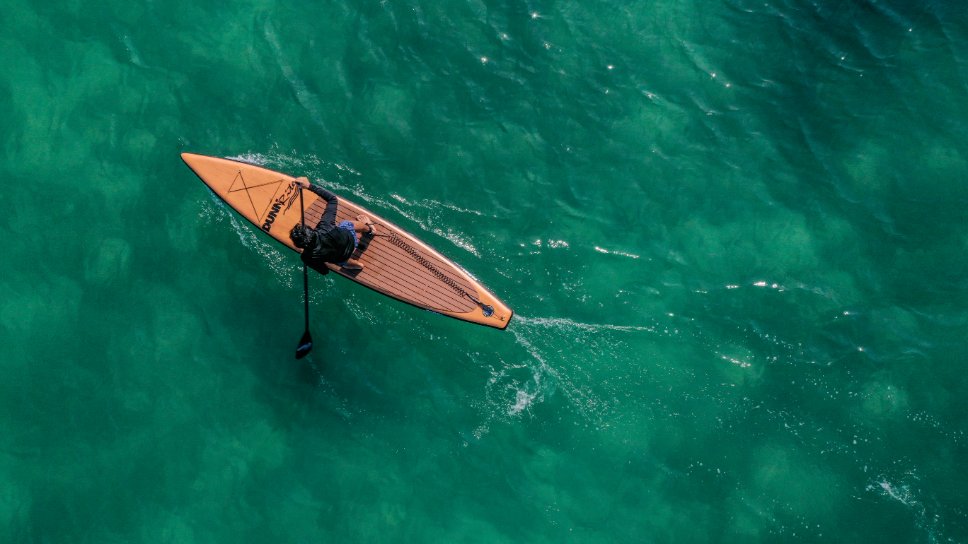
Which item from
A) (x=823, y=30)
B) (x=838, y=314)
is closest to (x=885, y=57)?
(x=823, y=30)

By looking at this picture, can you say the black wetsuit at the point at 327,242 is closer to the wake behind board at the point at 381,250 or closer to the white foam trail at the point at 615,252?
the wake behind board at the point at 381,250

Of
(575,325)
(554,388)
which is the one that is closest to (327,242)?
(575,325)

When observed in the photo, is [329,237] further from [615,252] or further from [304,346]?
[615,252]

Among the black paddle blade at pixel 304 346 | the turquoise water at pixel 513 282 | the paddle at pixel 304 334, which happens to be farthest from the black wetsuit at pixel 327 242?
the black paddle blade at pixel 304 346

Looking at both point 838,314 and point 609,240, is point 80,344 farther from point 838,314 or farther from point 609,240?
point 838,314

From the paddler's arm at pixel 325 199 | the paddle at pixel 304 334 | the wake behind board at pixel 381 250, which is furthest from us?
the wake behind board at pixel 381 250

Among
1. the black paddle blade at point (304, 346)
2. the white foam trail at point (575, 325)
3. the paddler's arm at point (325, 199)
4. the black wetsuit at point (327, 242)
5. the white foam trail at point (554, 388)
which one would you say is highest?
the paddler's arm at point (325, 199)

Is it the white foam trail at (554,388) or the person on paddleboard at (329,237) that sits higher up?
the person on paddleboard at (329,237)
